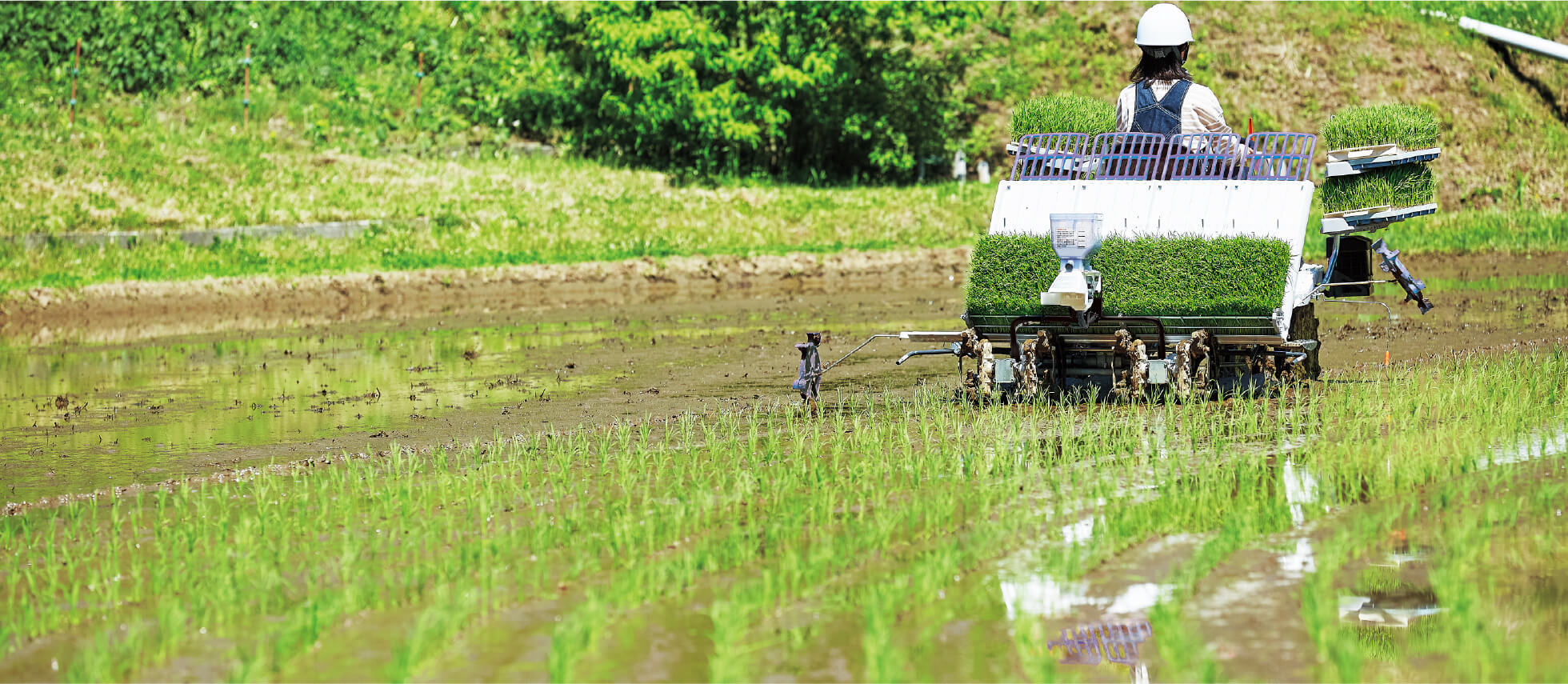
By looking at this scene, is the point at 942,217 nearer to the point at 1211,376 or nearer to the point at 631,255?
the point at 631,255

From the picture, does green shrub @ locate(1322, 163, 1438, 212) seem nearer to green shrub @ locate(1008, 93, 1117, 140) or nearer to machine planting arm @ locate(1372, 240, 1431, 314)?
machine planting arm @ locate(1372, 240, 1431, 314)

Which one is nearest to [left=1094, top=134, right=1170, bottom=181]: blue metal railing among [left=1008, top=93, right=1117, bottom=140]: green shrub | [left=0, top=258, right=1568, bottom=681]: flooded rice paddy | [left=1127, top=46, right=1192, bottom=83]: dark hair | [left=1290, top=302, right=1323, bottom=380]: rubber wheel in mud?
[left=1127, top=46, right=1192, bottom=83]: dark hair

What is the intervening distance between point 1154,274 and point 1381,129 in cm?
258

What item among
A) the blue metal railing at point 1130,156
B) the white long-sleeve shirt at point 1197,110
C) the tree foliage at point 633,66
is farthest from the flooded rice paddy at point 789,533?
the tree foliage at point 633,66

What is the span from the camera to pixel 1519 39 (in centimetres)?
3469

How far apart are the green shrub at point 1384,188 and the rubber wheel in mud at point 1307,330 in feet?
2.81

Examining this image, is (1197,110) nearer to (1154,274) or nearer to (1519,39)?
(1154,274)

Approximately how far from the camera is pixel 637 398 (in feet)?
46.9

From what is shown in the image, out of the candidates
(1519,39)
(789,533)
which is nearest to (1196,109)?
(789,533)

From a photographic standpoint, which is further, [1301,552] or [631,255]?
[631,255]

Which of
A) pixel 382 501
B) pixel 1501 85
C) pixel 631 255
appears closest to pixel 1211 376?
pixel 382 501

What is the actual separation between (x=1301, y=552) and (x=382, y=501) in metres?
5.08

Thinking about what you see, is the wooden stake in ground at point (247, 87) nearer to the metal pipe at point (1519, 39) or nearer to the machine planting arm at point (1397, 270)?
the machine planting arm at point (1397, 270)

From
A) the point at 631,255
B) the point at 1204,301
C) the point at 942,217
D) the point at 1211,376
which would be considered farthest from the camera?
the point at 942,217
